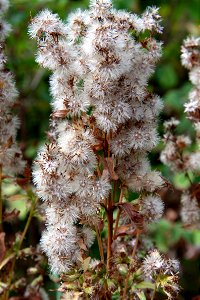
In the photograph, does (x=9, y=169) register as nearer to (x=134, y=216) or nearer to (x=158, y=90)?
(x=134, y=216)

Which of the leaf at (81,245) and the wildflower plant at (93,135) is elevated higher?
the wildflower plant at (93,135)

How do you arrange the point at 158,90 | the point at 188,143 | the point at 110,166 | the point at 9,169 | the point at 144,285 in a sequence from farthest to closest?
the point at 158,90
the point at 188,143
the point at 9,169
the point at 144,285
the point at 110,166

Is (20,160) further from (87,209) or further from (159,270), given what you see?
(159,270)

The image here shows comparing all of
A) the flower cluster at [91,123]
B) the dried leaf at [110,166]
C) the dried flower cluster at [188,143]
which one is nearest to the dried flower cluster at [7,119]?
the flower cluster at [91,123]

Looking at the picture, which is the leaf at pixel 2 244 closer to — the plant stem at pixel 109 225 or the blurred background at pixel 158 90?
the plant stem at pixel 109 225

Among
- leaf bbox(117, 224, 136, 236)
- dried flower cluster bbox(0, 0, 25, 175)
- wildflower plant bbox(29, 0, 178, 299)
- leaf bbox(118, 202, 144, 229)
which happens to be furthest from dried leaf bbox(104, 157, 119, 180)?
dried flower cluster bbox(0, 0, 25, 175)

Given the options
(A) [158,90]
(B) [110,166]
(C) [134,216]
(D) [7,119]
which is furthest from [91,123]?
(A) [158,90]
